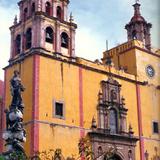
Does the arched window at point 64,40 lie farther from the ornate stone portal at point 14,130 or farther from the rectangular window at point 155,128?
the ornate stone portal at point 14,130

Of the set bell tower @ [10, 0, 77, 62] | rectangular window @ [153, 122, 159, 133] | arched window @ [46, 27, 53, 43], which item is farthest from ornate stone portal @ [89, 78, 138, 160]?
arched window @ [46, 27, 53, 43]

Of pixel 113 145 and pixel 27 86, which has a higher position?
pixel 27 86

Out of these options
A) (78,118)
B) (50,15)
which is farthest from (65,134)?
(50,15)

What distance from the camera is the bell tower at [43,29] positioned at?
2852 centimetres

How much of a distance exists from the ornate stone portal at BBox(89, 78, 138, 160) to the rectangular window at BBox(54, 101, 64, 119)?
2.61 meters

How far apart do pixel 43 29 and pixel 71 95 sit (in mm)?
4608

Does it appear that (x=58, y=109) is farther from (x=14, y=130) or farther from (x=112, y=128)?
→ (x=14, y=130)

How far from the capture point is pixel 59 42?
96.3 feet

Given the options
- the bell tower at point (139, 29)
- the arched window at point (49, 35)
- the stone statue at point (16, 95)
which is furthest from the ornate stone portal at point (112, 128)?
the stone statue at point (16, 95)

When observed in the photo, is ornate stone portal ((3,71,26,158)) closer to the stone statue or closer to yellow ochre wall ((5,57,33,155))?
the stone statue

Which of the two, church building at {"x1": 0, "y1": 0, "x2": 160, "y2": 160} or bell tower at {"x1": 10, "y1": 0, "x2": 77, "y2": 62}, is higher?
bell tower at {"x1": 10, "y1": 0, "x2": 77, "y2": 62}

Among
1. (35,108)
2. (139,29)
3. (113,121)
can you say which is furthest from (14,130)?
(139,29)

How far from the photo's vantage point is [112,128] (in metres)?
31.3

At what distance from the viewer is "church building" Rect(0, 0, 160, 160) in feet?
89.4
